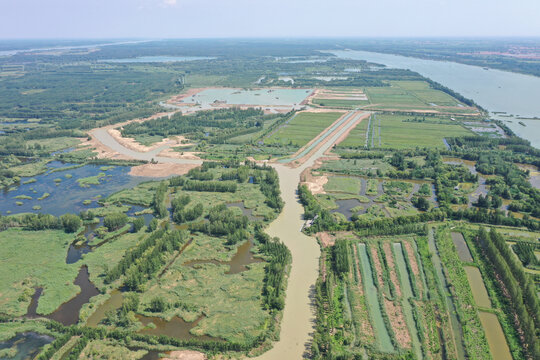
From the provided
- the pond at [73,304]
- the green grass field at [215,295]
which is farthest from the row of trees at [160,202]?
the pond at [73,304]

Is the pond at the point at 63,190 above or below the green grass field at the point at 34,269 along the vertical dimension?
above

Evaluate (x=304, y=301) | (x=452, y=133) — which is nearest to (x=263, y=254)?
(x=304, y=301)

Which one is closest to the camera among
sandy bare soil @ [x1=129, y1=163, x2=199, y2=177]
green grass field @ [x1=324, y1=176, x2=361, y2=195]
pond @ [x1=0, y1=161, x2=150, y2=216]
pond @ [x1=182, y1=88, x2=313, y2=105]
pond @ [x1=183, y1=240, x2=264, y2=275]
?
pond @ [x1=183, y1=240, x2=264, y2=275]

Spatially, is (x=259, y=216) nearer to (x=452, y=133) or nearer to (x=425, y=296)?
(x=425, y=296)

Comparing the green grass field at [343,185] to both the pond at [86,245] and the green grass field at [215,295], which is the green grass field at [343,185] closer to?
the green grass field at [215,295]

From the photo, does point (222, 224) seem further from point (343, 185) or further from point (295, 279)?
point (343, 185)

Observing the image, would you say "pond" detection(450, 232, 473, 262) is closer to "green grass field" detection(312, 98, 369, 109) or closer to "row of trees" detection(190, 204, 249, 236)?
"row of trees" detection(190, 204, 249, 236)

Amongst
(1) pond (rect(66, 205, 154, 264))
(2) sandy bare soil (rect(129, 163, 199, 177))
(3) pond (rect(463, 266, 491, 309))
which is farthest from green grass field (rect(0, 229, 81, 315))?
(3) pond (rect(463, 266, 491, 309))
